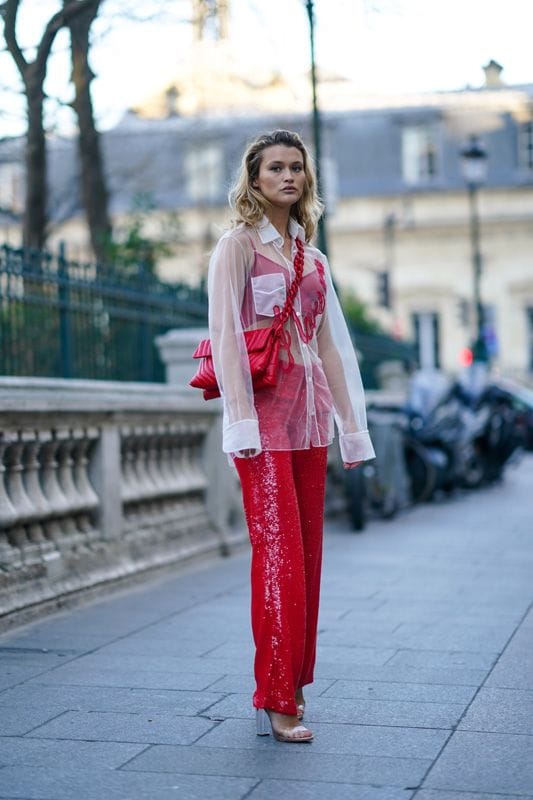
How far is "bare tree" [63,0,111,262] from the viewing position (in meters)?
14.7

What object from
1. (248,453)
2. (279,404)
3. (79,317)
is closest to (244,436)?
(248,453)

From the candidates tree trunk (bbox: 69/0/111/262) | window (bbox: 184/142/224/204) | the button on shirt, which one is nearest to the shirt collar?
the button on shirt

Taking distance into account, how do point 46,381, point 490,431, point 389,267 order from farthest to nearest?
1. point 389,267
2. point 490,431
3. point 46,381

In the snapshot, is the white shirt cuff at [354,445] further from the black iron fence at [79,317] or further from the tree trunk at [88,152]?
the tree trunk at [88,152]

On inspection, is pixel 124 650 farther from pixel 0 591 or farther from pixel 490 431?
pixel 490 431

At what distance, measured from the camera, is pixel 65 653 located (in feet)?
21.8

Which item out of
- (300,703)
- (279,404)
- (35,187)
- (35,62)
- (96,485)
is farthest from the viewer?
(35,187)

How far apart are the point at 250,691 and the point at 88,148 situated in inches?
516

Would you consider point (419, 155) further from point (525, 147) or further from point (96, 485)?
point (96, 485)

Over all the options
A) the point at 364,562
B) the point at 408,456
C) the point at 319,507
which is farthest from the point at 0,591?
the point at 408,456

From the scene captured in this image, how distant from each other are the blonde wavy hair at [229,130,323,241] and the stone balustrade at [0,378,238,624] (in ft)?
8.33

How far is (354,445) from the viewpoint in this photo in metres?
5.37

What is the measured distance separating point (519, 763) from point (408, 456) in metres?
11.0

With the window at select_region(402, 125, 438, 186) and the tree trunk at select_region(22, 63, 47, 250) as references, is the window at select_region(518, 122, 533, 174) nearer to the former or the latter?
the window at select_region(402, 125, 438, 186)
